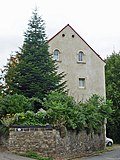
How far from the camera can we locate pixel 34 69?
25359 mm

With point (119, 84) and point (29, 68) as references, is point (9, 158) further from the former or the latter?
point (119, 84)

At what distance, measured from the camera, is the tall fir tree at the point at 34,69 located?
25469mm

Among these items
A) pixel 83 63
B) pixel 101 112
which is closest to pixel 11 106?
pixel 101 112

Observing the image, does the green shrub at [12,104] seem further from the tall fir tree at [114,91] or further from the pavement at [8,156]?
the tall fir tree at [114,91]

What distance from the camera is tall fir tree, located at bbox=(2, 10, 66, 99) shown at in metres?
25.5

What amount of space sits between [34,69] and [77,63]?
13.2 meters

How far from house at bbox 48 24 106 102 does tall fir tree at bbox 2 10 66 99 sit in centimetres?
951

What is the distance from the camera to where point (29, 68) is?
2552 centimetres

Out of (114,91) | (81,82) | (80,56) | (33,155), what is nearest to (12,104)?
(33,155)

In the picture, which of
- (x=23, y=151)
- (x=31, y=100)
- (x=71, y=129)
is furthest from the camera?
(x=31, y=100)

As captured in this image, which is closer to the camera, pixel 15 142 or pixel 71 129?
pixel 15 142

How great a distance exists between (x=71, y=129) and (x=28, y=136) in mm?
3550

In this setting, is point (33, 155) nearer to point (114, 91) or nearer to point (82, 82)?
point (82, 82)

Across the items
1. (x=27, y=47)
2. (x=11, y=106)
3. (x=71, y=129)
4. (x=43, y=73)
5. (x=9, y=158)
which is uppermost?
(x=27, y=47)
